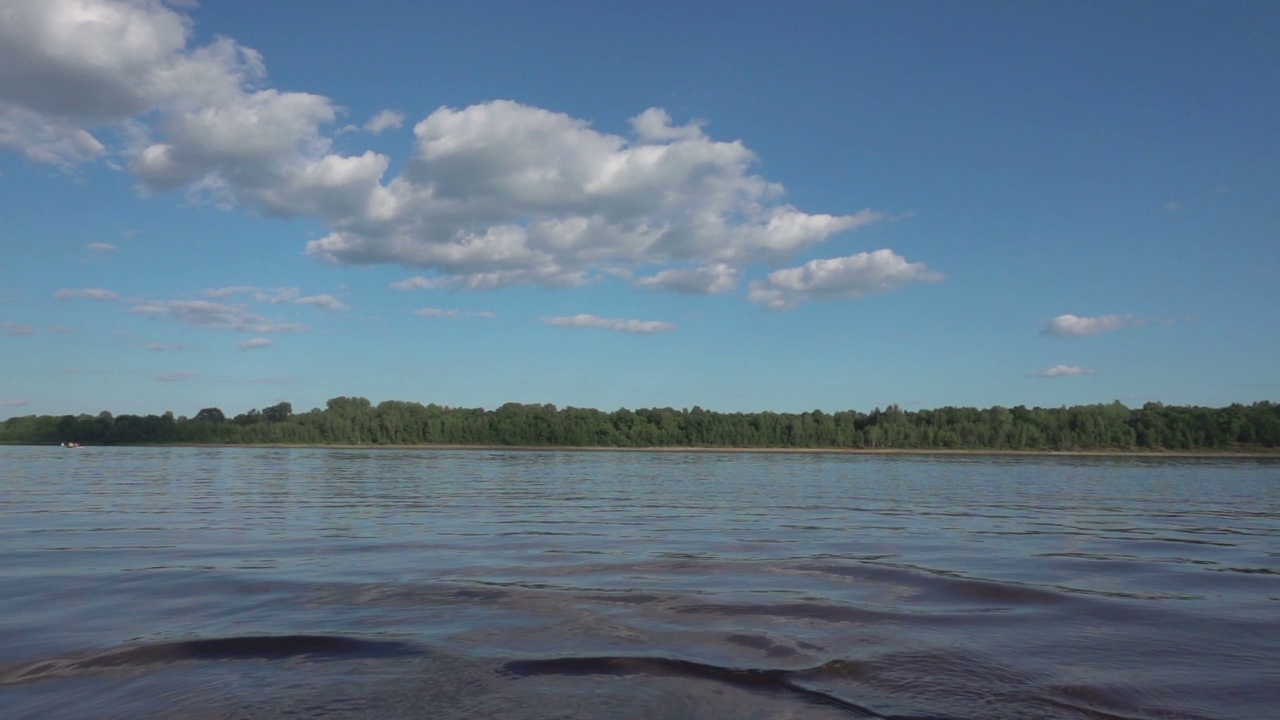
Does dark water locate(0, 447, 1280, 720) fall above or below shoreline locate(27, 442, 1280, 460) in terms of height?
above

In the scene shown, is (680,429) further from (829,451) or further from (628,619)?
(628,619)

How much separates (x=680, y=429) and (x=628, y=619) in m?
176

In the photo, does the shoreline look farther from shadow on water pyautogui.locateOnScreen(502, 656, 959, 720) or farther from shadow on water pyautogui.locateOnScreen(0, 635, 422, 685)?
shadow on water pyautogui.locateOnScreen(0, 635, 422, 685)

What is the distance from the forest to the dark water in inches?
5811

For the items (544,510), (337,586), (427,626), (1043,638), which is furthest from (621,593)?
(544,510)

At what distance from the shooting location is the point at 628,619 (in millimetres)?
10078

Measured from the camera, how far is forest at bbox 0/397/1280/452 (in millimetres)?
155250

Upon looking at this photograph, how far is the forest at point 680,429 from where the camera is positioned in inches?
6112

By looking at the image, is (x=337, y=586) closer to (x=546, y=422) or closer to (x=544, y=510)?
(x=544, y=510)

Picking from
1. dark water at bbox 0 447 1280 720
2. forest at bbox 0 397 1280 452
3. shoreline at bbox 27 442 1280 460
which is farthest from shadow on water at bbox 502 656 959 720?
forest at bbox 0 397 1280 452

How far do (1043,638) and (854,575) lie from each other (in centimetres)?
446

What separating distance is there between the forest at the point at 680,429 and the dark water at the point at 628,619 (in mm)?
147608

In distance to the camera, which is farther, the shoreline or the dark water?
the shoreline

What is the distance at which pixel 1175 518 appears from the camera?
87.5 feet
